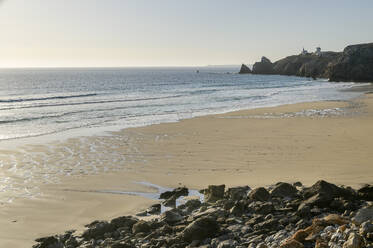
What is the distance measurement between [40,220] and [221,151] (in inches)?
347

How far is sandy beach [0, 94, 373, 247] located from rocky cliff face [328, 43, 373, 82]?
6462 cm

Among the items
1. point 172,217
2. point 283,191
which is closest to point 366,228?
point 283,191

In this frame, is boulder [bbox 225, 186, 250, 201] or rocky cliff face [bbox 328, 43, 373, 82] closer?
boulder [bbox 225, 186, 250, 201]

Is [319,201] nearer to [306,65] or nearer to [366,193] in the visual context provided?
[366,193]

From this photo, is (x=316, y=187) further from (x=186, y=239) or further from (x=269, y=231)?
(x=186, y=239)

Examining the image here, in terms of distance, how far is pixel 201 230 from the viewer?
729cm

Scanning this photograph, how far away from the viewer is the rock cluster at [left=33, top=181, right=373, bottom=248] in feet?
20.7

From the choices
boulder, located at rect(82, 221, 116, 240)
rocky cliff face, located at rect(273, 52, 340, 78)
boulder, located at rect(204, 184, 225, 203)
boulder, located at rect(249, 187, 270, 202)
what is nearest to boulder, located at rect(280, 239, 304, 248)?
boulder, located at rect(249, 187, 270, 202)

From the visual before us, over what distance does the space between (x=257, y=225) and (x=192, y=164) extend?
22.9ft

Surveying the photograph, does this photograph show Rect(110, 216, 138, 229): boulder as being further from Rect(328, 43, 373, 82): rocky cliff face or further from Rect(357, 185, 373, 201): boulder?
Rect(328, 43, 373, 82): rocky cliff face

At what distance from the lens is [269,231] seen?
23.3 feet

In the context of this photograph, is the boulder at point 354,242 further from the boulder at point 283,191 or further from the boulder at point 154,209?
the boulder at point 154,209

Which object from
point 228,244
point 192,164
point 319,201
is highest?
point 319,201

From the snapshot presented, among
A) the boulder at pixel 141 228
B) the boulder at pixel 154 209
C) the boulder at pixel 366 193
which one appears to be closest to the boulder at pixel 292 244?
the boulder at pixel 366 193
